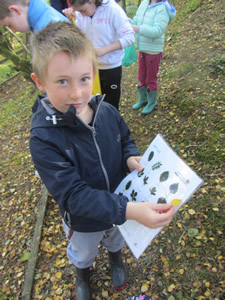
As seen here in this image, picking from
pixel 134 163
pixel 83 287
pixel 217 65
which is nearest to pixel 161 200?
pixel 134 163

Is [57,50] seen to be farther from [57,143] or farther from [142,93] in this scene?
[142,93]

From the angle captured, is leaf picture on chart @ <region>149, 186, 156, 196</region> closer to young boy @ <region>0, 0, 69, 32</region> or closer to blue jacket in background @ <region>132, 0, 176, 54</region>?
young boy @ <region>0, 0, 69, 32</region>

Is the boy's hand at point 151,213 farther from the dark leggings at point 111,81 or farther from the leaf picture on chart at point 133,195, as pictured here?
the dark leggings at point 111,81

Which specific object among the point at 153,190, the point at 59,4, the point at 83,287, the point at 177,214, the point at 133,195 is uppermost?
the point at 59,4

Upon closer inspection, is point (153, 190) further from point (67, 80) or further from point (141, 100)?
point (141, 100)

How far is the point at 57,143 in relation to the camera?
4.07 feet

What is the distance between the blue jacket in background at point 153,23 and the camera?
332 centimetres

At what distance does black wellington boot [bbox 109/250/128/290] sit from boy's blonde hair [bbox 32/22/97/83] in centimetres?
184

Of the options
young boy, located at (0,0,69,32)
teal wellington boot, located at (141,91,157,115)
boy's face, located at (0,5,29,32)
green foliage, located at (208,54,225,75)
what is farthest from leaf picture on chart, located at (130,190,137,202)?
green foliage, located at (208,54,225,75)

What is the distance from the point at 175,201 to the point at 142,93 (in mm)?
3668

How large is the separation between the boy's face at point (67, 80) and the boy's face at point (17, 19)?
3.90ft

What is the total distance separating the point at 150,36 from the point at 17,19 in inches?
82.7

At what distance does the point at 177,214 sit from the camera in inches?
102

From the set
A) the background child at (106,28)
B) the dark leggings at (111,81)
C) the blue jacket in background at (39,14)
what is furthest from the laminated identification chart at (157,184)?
the dark leggings at (111,81)
